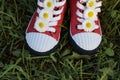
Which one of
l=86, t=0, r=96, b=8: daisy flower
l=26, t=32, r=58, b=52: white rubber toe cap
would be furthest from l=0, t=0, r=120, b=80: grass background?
l=86, t=0, r=96, b=8: daisy flower

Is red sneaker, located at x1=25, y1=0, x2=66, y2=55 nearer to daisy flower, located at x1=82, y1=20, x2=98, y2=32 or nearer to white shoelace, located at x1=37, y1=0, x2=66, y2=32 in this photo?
white shoelace, located at x1=37, y1=0, x2=66, y2=32

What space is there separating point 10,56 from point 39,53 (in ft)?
0.57

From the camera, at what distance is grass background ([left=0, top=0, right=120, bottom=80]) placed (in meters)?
1.91

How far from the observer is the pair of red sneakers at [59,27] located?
1.91 m

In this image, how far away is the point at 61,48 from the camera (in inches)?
78.5

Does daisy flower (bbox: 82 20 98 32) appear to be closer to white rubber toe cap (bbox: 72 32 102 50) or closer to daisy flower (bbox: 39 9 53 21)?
white rubber toe cap (bbox: 72 32 102 50)

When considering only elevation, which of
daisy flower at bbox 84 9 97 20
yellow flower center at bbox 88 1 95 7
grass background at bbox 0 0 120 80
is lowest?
grass background at bbox 0 0 120 80

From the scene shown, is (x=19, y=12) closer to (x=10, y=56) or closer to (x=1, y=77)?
(x=10, y=56)

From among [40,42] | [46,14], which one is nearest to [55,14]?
[46,14]

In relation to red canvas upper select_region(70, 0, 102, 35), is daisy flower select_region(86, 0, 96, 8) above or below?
above

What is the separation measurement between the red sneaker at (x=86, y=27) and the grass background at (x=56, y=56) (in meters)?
0.07

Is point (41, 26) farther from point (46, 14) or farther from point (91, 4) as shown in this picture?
point (91, 4)

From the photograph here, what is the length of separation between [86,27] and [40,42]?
248mm

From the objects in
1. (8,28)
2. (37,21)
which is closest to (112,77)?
(37,21)
